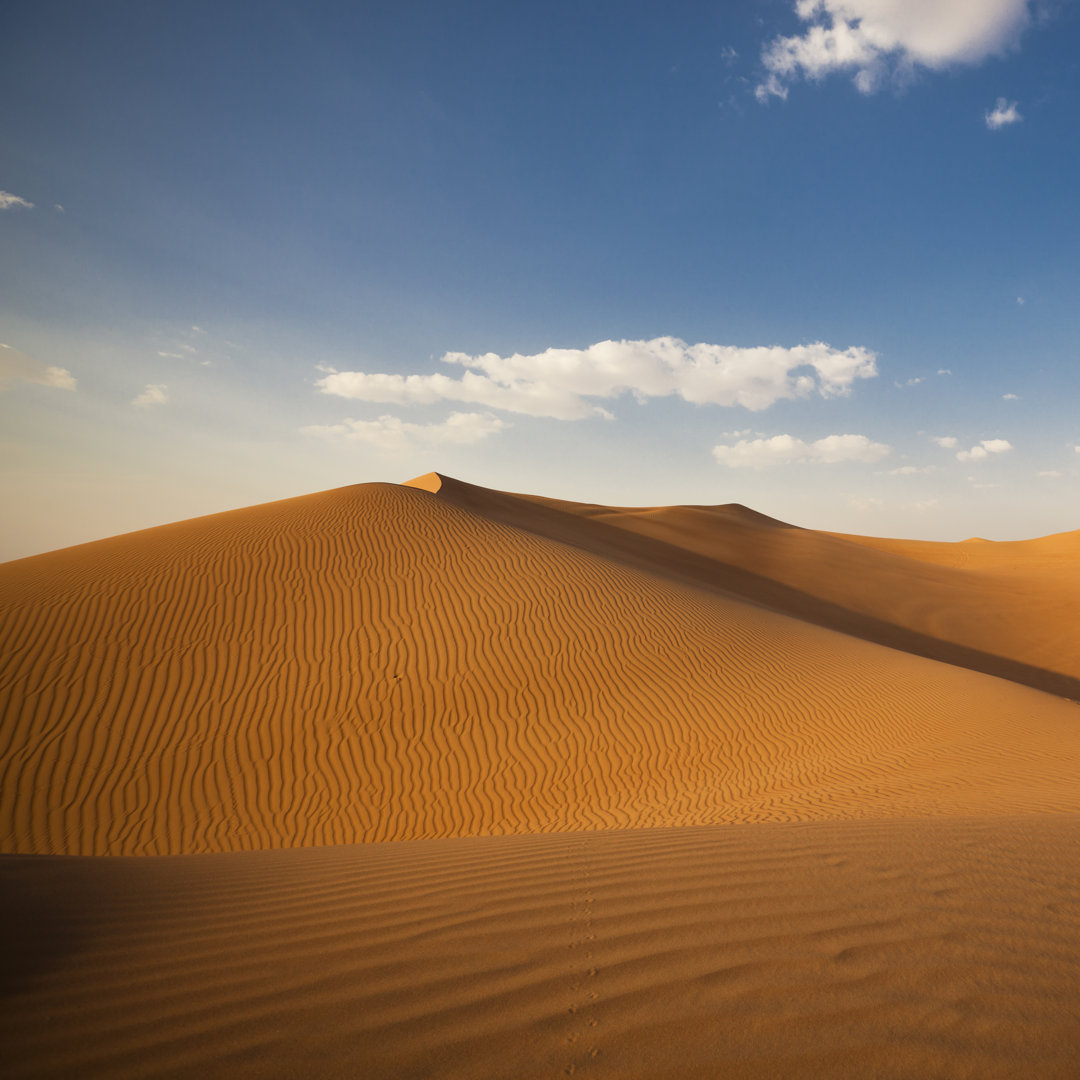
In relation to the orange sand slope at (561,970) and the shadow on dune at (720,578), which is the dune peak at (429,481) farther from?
the orange sand slope at (561,970)

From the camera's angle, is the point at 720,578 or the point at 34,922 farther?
the point at 720,578

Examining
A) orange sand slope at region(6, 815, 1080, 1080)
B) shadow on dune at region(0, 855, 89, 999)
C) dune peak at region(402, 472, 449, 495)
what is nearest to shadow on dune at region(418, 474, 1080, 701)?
dune peak at region(402, 472, 449, 495)

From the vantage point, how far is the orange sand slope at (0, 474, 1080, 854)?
807 cm

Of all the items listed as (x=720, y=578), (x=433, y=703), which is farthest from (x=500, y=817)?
(x=720, y=578)

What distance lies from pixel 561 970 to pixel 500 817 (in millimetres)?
6282

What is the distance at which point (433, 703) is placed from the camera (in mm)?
10758

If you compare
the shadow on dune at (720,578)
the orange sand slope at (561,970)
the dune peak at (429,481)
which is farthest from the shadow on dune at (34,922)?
the dune peak at (429,481)

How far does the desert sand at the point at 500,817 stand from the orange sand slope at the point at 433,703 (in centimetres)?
7

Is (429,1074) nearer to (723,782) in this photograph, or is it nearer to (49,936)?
(49,936)

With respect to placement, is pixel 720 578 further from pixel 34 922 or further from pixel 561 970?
pixel 34 922

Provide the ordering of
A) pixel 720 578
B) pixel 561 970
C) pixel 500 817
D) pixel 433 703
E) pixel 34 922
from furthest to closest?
pixel 720 578
pixel 433 703
pixel 500 817
pixel 34 922
pixel 561 970

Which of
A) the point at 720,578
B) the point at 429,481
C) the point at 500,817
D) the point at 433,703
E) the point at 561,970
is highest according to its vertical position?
the point at 429,481

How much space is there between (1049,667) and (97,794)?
78.6ft

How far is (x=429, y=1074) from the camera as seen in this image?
1.88 m
